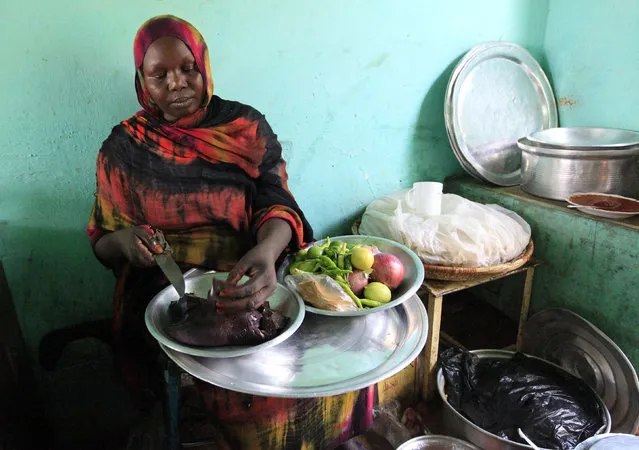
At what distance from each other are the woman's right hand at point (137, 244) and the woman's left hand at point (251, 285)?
0.81ft

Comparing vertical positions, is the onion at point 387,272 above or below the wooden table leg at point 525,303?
above

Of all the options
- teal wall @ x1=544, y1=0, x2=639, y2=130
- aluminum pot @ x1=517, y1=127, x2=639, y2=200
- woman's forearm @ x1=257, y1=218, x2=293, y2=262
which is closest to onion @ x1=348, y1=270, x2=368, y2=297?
woman's forearm @ x1=257, y1=218, x2=293, y2=262

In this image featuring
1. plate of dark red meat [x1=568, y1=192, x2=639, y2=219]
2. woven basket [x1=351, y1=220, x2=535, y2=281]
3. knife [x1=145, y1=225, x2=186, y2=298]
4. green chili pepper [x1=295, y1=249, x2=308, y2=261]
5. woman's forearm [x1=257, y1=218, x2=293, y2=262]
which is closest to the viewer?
knife [x1=145, y1=225, x2=186, y2=298]

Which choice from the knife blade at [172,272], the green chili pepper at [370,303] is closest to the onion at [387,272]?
the green chili pepper at [370,303]

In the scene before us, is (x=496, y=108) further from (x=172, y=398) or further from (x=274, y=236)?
(x=172, y=398)

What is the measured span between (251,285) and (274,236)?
0.31 metres

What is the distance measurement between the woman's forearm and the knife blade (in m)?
0.25

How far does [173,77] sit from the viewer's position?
1395mm

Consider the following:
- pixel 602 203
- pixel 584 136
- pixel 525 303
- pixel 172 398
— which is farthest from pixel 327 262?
pixel 584 136

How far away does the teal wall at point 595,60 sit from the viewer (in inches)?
86.6

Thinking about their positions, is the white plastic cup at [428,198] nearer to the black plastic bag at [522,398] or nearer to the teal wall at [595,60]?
the black plastic bag at [522,398]

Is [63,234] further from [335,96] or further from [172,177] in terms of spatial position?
[335,96]

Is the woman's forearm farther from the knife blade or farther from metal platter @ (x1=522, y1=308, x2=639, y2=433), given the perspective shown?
metal platter @ (x1=522, y1=308, x2=639, y2=433)

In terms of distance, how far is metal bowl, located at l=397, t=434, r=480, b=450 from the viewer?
5.64 feet
